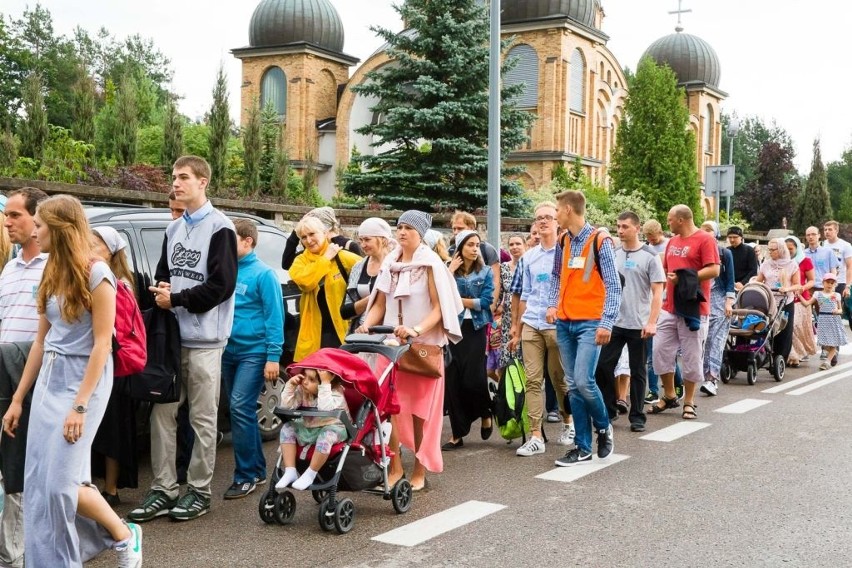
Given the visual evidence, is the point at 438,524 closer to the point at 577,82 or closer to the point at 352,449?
the point at 352,449

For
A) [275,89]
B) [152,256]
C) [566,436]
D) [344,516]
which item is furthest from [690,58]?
[344,516]

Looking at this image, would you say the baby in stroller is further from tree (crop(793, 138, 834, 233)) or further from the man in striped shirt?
tree (crop(793, 138, 834, 233))

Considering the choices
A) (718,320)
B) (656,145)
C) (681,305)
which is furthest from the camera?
(656,145)

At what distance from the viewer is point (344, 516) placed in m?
5.95

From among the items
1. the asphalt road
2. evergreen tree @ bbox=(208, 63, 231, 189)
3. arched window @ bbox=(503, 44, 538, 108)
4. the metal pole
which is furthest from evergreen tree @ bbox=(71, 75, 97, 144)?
the asphalt road

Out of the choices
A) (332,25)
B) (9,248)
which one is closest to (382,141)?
(9,248)

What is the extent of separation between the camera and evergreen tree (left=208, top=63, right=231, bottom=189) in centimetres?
3481

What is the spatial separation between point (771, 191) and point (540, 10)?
34.2 m

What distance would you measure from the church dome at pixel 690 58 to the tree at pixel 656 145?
710 inches

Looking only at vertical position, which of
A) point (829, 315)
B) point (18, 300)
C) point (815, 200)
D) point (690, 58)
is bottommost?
point (829, 315)

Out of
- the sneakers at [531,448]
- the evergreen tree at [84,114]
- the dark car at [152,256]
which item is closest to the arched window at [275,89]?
the evergreen tree at [84,114]

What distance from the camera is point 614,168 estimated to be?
55531 mm

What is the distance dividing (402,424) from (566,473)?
1366 millimetres

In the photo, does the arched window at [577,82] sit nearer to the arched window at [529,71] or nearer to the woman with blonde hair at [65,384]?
the arched window at [529,71]
